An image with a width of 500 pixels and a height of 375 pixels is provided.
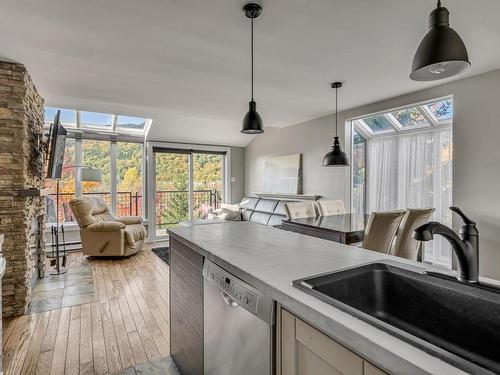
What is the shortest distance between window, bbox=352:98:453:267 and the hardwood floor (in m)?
3.70

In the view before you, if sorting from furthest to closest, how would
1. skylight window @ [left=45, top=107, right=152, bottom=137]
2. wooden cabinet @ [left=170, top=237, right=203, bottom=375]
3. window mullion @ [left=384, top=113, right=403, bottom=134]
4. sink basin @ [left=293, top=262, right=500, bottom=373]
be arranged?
skylight window @ [left=45, top=107, right=152, bottom=137], window mullion @ [left=384, top=113, right=403, bottom=134], wooden cabinet @ [left=170, top=237, right=203, bottom=375], sink basin @ [left=293, top=262, right=500, bottom=373]

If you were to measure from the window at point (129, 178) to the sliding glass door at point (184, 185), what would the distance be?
0.36 meters

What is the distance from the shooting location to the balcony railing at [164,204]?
570 cm

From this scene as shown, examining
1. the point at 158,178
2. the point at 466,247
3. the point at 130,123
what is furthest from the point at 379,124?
the point at 130,123

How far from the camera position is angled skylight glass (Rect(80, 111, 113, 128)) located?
550 centimetres

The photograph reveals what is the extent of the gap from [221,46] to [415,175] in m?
3.65

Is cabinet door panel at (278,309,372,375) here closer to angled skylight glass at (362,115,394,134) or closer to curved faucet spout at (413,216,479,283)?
curved faucet spout at (413,216,479,283)

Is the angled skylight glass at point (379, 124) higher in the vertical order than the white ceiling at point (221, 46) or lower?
lower

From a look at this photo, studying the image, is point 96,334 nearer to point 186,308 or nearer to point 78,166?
point 186,308

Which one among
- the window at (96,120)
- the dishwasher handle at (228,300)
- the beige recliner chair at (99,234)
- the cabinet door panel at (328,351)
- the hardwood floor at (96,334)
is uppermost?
the window at (96,120)

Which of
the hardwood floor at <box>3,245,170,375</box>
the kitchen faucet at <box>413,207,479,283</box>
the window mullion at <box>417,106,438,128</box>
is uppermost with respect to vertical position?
the window mullion at <box>417,106,438,128</box>

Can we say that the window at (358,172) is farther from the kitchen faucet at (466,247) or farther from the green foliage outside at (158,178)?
the kitchen faucet at (466,247)

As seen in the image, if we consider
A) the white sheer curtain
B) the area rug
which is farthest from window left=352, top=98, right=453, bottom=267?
the area rug

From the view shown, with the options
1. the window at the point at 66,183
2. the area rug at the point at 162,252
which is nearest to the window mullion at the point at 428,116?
the area rug at the point at 162,252
